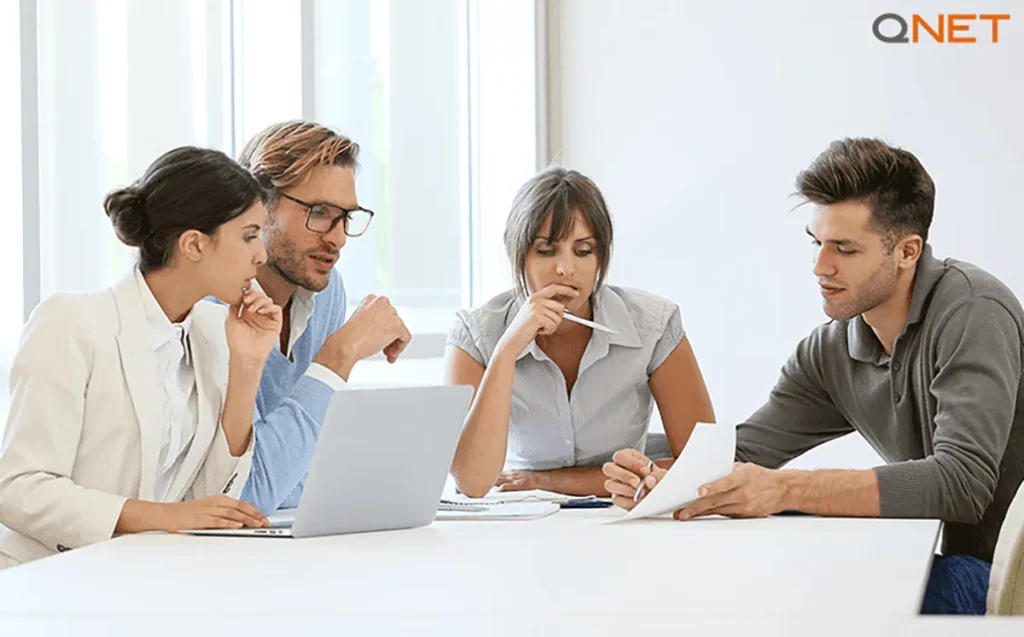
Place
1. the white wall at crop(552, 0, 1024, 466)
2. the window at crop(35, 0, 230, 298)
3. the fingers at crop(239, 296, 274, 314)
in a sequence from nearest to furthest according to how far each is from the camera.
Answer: the fingers at crop(239, 296, 274, 314) → the window at crop(35, 0, 230, 298) → the white wall at crop(552, 0, 1024, 466)

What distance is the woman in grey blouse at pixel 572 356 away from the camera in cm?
254

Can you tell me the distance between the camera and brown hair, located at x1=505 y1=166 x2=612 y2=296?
2533mm

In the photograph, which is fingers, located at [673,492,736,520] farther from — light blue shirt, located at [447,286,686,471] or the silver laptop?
light blue shirt, located at [447,286,686,471]

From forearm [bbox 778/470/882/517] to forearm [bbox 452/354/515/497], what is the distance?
2.24 ft

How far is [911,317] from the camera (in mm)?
2133

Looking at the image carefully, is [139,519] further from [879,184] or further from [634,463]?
[879,184]

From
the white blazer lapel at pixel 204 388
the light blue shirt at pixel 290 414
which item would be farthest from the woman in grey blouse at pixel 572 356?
the white blazer lapel at pixel 204 388

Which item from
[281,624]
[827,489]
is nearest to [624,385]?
[827,489]

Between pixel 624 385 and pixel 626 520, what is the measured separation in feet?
2.51

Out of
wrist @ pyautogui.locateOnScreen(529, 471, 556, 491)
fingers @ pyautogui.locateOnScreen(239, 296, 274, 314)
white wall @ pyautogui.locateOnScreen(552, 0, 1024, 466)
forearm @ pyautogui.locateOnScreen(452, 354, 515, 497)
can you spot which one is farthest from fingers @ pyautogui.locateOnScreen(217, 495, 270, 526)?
white wall @ pyautogui.locateOnScreen(552, 0, 1024, 466)

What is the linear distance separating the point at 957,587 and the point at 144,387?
125 centimetres

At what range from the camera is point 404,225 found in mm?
3975

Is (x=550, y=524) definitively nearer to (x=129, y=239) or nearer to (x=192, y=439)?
(x=192, y=439)

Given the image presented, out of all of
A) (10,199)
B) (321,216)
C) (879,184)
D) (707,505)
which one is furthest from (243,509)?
(879,184)
